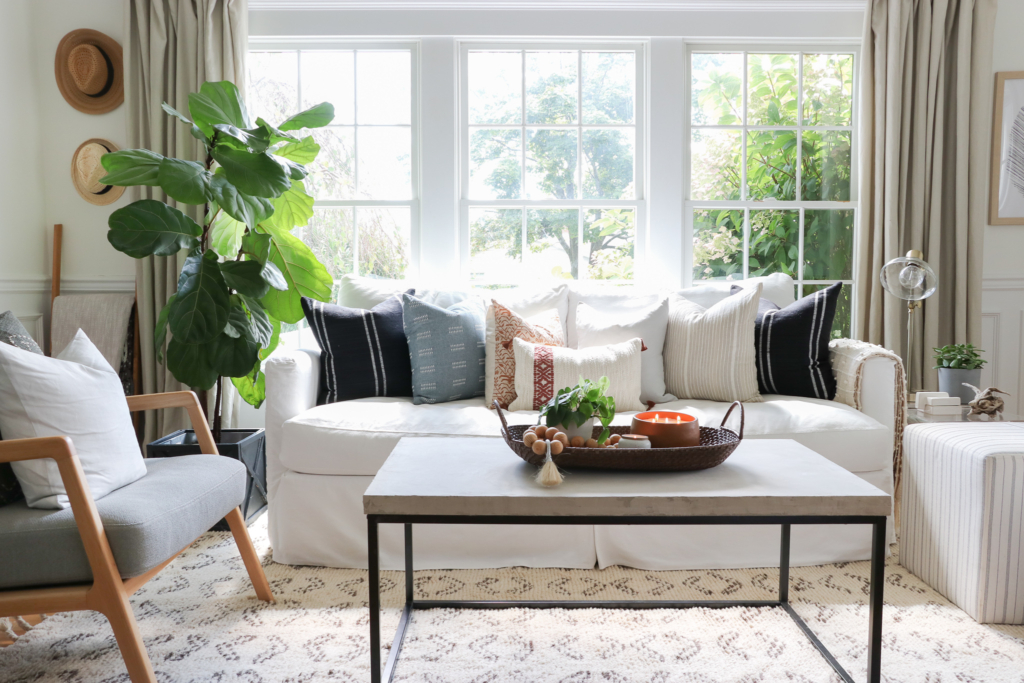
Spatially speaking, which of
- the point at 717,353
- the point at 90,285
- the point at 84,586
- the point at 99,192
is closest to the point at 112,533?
the point at 84,586

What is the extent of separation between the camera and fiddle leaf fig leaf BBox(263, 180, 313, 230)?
275 cm

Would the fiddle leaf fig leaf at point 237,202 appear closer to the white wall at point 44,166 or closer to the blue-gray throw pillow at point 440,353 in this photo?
the blue-gray throw pillow at point 440,353

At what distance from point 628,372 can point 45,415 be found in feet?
5.63

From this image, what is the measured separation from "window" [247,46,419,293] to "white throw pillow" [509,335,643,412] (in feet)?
3.86

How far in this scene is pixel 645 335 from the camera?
2.59 meters

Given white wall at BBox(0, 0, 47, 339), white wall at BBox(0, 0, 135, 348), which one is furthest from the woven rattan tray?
white wall at BBox(0, 0, 47, 339)

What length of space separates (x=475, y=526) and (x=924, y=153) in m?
2.63

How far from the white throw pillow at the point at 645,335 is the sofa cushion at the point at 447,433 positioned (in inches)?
13.0

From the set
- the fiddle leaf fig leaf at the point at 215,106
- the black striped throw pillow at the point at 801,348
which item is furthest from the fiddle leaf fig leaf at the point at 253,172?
the black striped throw pillow at the point at 801,348

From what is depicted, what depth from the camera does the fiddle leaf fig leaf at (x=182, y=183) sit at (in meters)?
2.17

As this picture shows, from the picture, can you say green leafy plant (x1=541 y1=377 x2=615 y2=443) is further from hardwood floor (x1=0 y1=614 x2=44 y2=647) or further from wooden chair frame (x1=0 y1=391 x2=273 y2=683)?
hardwood floor (x1=0 y1=614 x2=44 y2=647)

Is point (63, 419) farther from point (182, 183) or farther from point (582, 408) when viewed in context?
point (582, 408)

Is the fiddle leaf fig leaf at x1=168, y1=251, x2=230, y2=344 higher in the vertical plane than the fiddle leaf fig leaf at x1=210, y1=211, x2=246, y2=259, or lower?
lower

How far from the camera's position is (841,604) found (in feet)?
6.25
